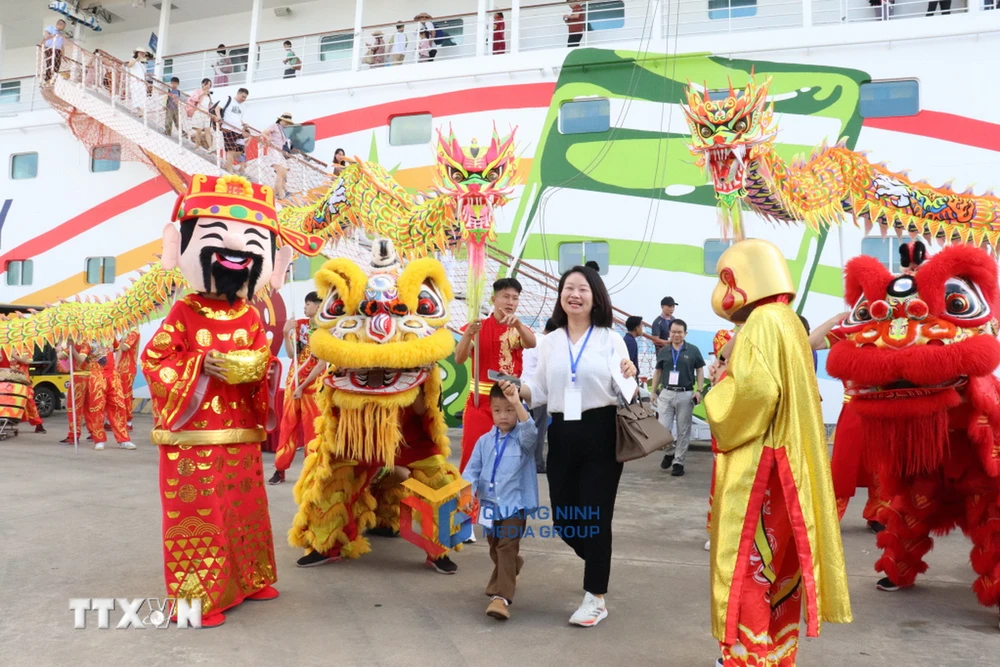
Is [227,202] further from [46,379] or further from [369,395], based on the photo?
[46,379]

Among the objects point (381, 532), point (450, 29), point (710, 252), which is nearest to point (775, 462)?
point (381, 532)

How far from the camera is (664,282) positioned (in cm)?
1076

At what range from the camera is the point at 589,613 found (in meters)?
3.69

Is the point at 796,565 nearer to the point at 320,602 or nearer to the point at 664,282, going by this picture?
the point at 320,602

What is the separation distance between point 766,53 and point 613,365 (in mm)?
8666

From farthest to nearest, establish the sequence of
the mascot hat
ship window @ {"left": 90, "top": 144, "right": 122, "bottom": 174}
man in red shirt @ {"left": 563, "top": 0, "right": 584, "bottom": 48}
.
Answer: ship window @ {"left": 90, "top": 144, "right": 122, "bottom": 174} → man in red shirt @ {"left": 563, "top": 0, "right": 584, "bottom": 48} → the mascot hat

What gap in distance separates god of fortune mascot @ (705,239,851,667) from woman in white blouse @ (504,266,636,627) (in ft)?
2.56

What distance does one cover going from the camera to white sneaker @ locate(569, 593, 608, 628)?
Result: 3.68 meters

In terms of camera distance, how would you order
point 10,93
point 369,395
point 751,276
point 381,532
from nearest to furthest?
point 751,276, point 369,395, point 381,532, point 10,93

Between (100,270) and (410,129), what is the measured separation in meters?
6.80

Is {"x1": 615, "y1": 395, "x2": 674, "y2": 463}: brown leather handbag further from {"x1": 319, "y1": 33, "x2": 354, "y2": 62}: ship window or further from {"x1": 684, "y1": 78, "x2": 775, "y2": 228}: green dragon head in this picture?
{"x1": 319, "y1": 33, "x2": 354, "y2": 62}: ship window

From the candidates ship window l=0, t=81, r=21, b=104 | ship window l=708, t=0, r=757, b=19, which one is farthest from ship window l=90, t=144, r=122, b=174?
ship window l=708, t=0, r=757, b=19

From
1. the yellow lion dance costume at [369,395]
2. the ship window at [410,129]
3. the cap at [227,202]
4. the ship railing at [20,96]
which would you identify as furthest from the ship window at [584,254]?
the ship railing at [20,96]

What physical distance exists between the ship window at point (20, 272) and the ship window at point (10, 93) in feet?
13.0
